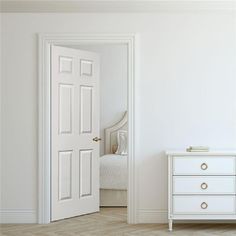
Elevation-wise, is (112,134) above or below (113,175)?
above

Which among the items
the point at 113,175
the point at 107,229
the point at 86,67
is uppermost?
the point at 86,67

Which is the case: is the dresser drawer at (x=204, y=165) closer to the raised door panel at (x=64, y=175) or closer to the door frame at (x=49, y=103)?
the door frame at (x=49, y=103)

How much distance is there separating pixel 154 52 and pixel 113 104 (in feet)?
9.23

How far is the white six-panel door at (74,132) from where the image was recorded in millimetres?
5793

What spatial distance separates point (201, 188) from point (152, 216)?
72cm

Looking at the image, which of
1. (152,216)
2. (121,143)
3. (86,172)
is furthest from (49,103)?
(121,143)

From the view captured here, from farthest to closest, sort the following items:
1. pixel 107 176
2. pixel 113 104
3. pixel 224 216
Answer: pixel 113 104
pixel 107 176
pixel 224 216

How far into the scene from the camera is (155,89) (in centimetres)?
561

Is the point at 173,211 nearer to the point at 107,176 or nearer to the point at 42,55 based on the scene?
the point at 107,176

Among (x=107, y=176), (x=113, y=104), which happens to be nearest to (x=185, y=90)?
(x=107, y=176)

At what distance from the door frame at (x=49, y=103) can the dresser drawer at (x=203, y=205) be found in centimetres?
58

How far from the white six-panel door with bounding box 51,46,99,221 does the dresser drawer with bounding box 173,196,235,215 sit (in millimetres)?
1451

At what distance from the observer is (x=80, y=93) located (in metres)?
6.19

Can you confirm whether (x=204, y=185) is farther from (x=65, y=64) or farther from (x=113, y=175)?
(x=65, y=64)
